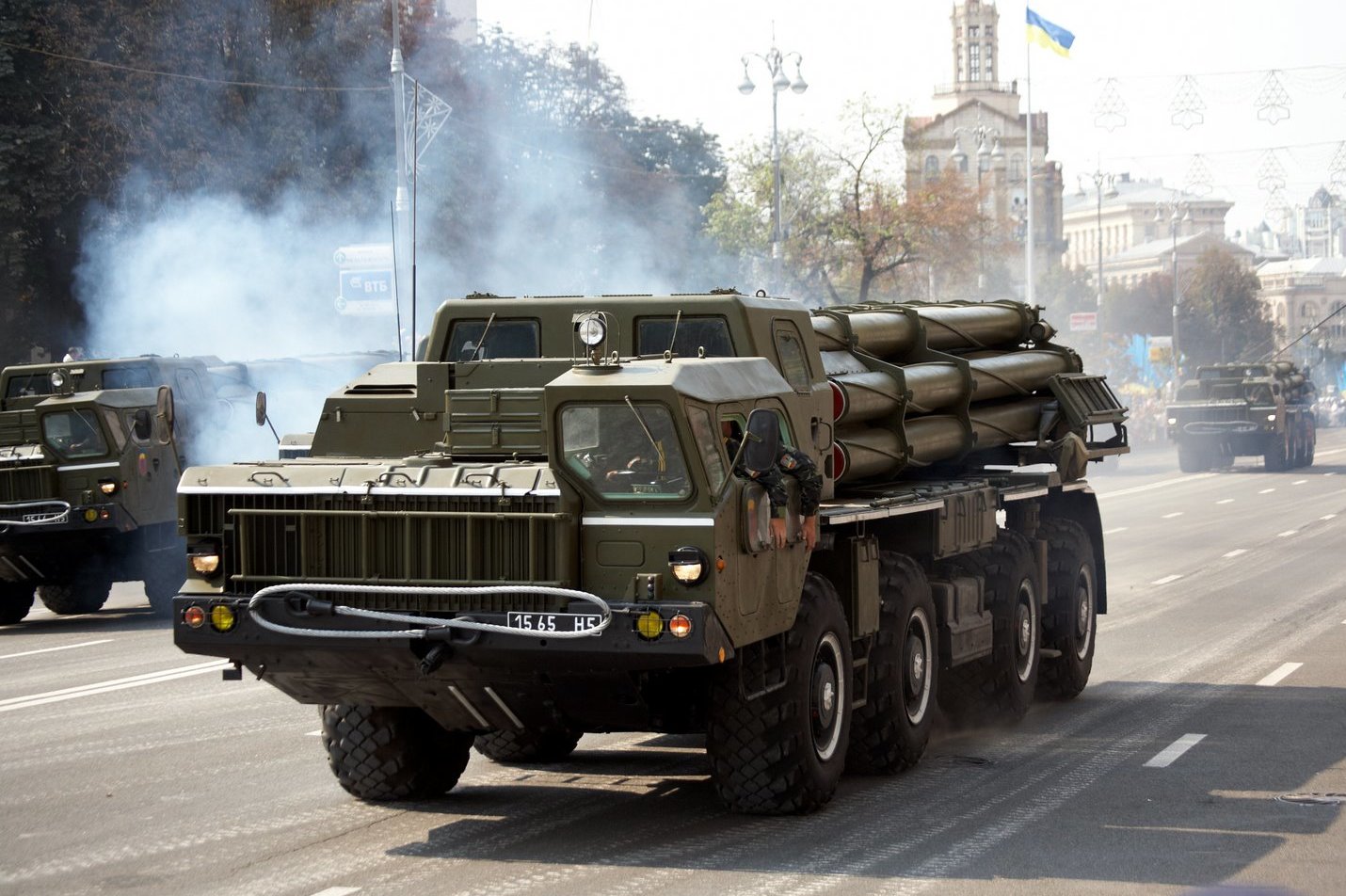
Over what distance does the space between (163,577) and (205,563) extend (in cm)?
1150

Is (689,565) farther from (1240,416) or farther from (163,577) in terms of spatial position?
(1240,416)

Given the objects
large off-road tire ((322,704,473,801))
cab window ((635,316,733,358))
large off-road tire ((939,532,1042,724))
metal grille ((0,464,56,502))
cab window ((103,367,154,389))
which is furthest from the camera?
cab window ((103,367,154,389))

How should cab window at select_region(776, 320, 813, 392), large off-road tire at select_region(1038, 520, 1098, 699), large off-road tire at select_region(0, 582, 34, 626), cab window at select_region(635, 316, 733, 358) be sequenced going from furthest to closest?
large off-road tire at select_region(0, 582, 34, 626) → large off-road tire at select_region(1038, 520, 1098, 699) → cab window at select_region(776, 320, 813, 392) → cab window at select_region(635, 316, 733, 358)

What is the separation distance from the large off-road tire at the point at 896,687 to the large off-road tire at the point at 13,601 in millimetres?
11405

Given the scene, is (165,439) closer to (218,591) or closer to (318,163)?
(218,591)

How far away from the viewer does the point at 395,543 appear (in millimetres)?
8711

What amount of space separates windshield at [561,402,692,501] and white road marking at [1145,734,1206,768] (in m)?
3.89

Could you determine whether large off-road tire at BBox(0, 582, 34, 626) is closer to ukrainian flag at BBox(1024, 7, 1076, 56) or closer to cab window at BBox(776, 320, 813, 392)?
cab window at BBox(776, 320, 813, 392)

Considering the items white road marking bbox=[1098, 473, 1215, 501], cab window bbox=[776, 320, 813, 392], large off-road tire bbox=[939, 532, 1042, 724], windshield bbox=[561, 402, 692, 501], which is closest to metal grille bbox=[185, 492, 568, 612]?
windshield bbox=[561, 402, 692, 501]

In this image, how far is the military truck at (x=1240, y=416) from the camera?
A: 43.8 meters

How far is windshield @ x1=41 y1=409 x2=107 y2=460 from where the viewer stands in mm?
19422

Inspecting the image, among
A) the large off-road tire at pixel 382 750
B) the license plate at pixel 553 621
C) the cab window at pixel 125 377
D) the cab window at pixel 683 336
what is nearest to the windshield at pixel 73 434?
the cab window at pixel 125 377

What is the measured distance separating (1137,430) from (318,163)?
106 ft

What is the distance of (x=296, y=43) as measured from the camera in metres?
42.9
